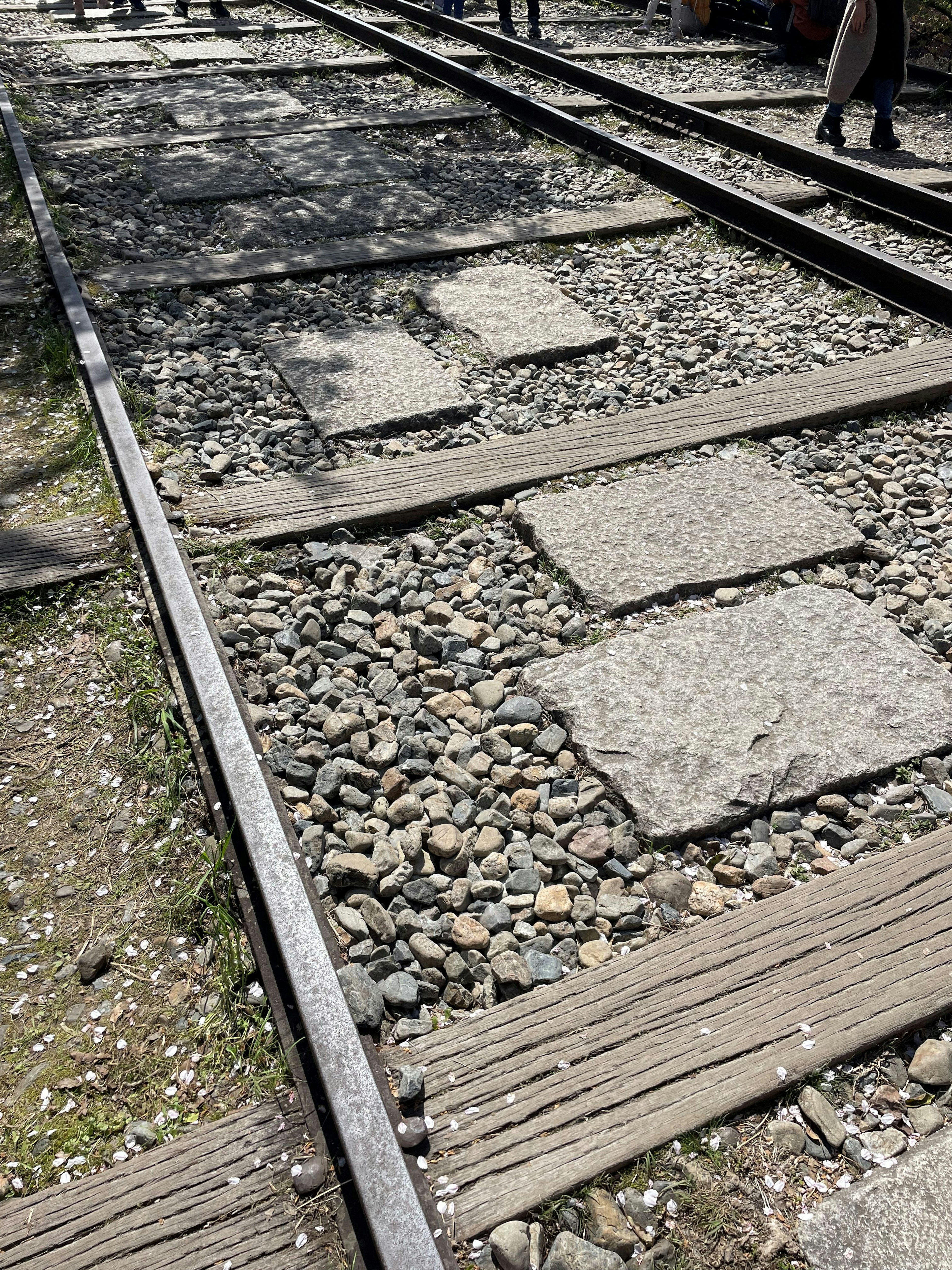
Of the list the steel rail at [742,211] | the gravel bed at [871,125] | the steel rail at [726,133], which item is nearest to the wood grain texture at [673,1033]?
the steel rail at [742,211]

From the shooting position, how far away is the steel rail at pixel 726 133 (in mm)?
5332

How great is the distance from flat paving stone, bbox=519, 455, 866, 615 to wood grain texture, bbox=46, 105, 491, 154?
4850 millimetres

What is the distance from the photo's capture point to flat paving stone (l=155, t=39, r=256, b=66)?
345 inches

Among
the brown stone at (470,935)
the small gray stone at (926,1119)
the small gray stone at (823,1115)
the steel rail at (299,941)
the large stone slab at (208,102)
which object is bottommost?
the brown stone at (470,935)

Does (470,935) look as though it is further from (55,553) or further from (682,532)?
(55,553)

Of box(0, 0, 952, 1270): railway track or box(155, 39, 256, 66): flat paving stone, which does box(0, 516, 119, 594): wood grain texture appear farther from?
box(155, 39, 256, 66): flat paving stone

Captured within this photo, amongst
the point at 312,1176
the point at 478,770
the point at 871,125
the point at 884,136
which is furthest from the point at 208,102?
the point at 312,1176

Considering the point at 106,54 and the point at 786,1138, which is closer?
the point at 786,1138

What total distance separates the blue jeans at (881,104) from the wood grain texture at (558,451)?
3.47 meters

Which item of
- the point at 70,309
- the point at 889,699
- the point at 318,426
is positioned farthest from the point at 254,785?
the point at 70,309

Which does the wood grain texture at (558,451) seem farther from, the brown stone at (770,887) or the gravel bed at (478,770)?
the brown stone at (770,887)

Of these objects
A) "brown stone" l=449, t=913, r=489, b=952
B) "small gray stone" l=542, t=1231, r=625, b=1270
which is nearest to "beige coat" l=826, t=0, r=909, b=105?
"brown stone" l=449, t=913, r=489, b=952

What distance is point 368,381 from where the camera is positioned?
379 cm

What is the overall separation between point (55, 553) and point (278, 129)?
5.12 metres
